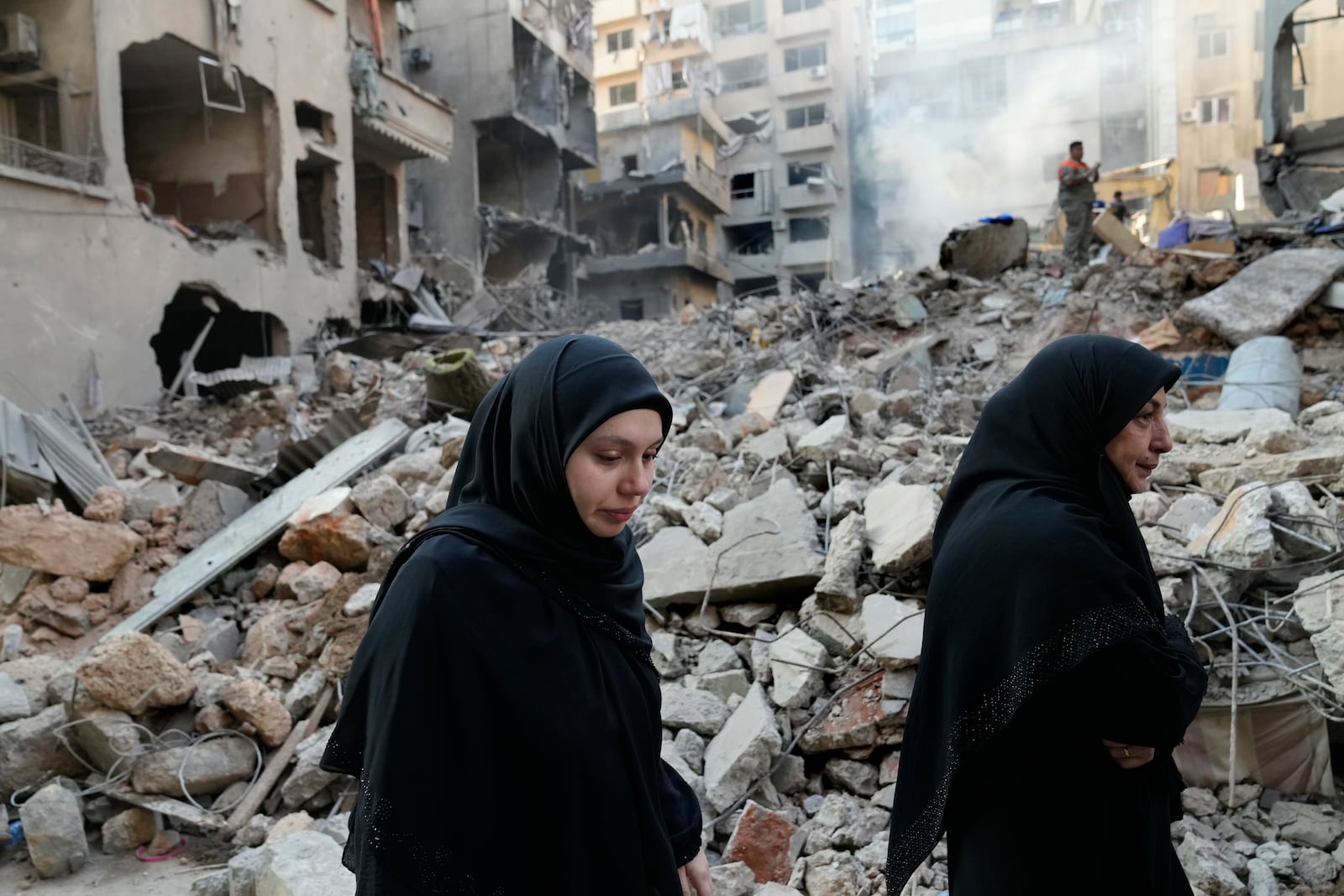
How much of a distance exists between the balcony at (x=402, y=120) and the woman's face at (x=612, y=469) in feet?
46.2

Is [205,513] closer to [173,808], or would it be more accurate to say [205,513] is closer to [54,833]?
[173,808]

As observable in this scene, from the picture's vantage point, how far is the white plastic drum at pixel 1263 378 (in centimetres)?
545

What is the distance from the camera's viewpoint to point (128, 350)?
9.40 m

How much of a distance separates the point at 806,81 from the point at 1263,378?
100ft

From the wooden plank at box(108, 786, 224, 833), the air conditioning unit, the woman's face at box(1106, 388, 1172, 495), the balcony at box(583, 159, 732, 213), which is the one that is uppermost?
the balcony at box(583, 159, 732, 213)

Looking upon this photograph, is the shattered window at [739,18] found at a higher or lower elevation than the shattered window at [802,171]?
higher

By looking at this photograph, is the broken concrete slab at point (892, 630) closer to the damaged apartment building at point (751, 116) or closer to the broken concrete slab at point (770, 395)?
the broken concrete slab at point (770, 395)

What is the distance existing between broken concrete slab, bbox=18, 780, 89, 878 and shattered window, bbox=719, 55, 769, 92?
3500cm

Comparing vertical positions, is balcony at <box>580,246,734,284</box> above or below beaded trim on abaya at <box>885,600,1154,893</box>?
above

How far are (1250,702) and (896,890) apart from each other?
1711 millimetres

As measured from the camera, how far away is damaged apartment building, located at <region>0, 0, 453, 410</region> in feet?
28.4

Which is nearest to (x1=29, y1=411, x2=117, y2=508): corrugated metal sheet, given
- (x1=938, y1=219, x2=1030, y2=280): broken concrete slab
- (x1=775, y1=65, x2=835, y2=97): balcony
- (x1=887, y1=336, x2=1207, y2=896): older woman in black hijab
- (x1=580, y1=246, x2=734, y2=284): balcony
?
(x1=887, y1=336, x2=1207, y2=896): older woman in black hijab

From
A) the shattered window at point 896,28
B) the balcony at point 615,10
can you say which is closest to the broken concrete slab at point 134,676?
the balcony at point 615,10

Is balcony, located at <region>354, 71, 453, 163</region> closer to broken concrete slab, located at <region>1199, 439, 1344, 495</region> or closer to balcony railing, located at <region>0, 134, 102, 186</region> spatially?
balcony railing, located at <region>0, 134, 102, 186</region>
